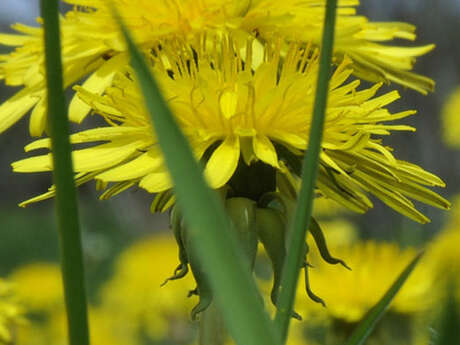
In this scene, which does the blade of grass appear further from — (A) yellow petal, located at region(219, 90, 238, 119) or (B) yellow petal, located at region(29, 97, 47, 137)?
(B) yellow petal, located at region(29, 97, 47, 137)

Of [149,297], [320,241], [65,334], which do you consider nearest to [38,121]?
[320,241]

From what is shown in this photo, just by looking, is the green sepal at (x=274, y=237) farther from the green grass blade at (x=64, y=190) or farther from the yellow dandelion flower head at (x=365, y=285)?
the yellow dandelion flower head at (x=365, y=285)

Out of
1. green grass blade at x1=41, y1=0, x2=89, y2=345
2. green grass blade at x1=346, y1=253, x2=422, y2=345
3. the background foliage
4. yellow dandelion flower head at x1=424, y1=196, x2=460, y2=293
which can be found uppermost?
green grass blade at x1=41, y1=0, x2=89, y2=345

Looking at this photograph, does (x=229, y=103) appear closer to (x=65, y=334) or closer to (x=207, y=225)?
(x=207, y=225)

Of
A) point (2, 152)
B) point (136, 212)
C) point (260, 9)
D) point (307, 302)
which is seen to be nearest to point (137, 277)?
point (307, 302)

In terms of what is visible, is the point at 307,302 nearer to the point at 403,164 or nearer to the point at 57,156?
the point at 403,164

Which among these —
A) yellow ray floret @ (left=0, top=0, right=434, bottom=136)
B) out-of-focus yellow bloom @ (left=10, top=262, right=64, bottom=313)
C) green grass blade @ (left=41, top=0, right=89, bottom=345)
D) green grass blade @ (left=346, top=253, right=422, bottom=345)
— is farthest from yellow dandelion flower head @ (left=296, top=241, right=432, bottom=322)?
out-of-focus yellow bloom @ (left=10, top=262, right=64, bottom=313)
